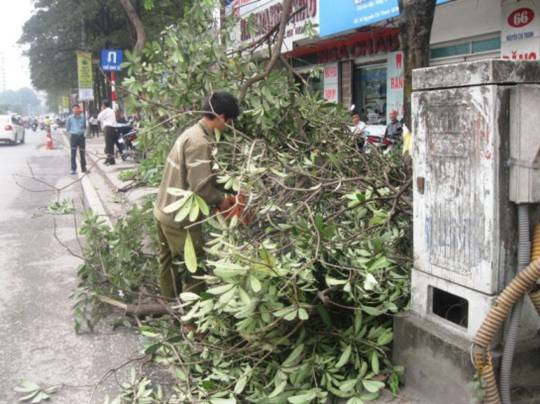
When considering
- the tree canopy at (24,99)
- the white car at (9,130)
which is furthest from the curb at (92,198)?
the tree canopy at (24,99)

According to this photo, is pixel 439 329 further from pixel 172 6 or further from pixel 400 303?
pixel 172 6

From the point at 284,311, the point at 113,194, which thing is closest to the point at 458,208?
the point at 284,311

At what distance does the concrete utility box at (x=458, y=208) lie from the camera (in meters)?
2.49

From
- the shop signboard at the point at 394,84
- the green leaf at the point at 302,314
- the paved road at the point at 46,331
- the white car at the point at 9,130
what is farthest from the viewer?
the white car at the point at 9,130

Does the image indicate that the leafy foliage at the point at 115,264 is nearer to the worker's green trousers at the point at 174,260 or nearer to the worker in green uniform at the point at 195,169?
the worker's green trousers at the point at 174,260

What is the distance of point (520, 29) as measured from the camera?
8.94 metres

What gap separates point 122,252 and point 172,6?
17.3 metres

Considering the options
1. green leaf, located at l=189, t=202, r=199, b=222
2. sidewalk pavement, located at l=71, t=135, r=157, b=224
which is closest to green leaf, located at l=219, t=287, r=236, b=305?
green leaf, located at l=189, t=202, r=199, b=222

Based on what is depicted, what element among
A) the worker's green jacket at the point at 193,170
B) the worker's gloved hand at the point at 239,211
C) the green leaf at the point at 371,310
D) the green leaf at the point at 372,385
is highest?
the worker's green jacket at the point at 193,170

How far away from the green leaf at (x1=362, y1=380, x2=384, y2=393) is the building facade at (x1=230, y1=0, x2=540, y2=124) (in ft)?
12.4

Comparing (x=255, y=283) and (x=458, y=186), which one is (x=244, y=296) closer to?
(x=255, y=283)

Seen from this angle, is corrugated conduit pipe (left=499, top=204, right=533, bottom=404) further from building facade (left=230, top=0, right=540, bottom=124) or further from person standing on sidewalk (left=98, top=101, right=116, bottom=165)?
person standing on sidewalk (left=98, top=101, right=116, bottom=165)

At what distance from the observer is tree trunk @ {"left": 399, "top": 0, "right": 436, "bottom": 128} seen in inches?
165

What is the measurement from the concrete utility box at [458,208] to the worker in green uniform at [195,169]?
55.9 inches
